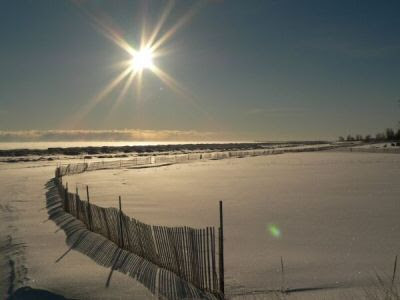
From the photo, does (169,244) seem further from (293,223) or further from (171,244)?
(293,223)

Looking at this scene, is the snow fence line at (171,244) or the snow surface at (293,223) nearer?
the snow fence line at (171,244)

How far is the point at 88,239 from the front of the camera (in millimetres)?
11727

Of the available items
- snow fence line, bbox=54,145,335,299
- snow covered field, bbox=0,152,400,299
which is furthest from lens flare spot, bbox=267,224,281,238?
snow fence line, bbox=54,145,335,299

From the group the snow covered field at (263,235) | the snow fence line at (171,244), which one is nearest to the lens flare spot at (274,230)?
the snow covered field at (263,235)

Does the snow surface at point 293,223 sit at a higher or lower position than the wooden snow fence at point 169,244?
lower

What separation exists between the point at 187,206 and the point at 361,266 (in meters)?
10.1

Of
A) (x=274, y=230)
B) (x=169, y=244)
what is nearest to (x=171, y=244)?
(x=169, y=244)

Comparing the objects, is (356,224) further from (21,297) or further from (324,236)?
(21,297)

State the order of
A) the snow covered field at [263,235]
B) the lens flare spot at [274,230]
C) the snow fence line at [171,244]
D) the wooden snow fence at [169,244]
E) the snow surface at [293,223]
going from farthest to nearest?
the lens flare spot at [274,230] → the snow surface at [293,223] → the snow covered field at [263,235] → the wooden snow fence at [169,244] → the snow fence line at [171,244]

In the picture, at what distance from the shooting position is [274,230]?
12805 mm

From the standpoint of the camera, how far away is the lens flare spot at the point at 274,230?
12.1 meters

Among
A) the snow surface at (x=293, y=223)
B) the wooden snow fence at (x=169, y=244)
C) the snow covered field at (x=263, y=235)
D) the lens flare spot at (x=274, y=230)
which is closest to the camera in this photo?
the wooden snow fence at (x=169, y=244)

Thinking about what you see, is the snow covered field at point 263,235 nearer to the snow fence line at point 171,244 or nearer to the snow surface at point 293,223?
the snow surface at point 293,223

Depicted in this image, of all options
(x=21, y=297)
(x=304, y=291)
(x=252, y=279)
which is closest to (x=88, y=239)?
(x=21, y=297)
